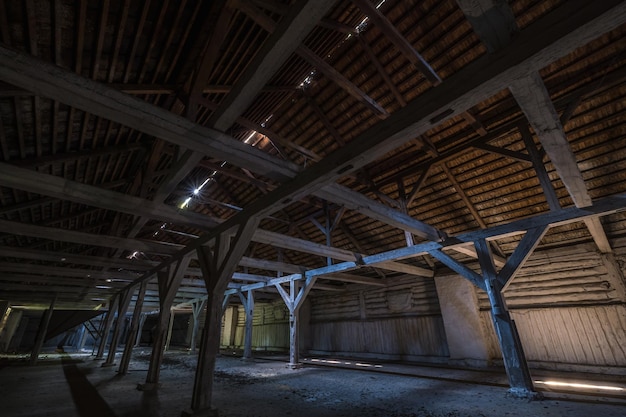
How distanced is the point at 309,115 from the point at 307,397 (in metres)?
6.26

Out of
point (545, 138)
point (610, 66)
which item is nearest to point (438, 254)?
point (545, 138)

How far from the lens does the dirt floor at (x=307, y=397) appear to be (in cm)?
421

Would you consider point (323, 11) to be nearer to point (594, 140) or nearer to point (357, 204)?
point (357, 204)

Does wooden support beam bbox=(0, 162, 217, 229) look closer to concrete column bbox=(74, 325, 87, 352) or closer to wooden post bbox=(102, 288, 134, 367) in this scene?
wooden post bbox=(102, 288, 134, 367)

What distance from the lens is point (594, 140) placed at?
561 centimetres

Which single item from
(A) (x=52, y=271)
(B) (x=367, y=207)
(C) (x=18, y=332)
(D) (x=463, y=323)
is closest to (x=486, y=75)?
(B) (x=367, y=207)

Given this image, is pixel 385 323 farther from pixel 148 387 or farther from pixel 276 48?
pixel 276 48

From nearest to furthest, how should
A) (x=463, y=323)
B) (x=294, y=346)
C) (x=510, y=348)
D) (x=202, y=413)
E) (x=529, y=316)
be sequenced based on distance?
(x=202, y=413)
(x=510, y=348)
(x=529, y=316)
(x=463, y=323)
(x=294, y=346)

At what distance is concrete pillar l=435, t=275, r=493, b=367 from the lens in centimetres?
891

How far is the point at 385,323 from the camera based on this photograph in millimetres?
11953

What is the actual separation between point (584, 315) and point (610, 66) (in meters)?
6.34

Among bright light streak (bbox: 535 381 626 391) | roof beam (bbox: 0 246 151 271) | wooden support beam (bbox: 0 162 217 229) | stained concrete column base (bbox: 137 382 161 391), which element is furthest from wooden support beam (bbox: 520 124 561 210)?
roof beam (bbox: 0 246 151 271)

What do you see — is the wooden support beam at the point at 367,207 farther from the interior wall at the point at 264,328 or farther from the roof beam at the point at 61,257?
the interior wall at the point at 264,328

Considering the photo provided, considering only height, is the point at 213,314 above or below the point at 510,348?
above
